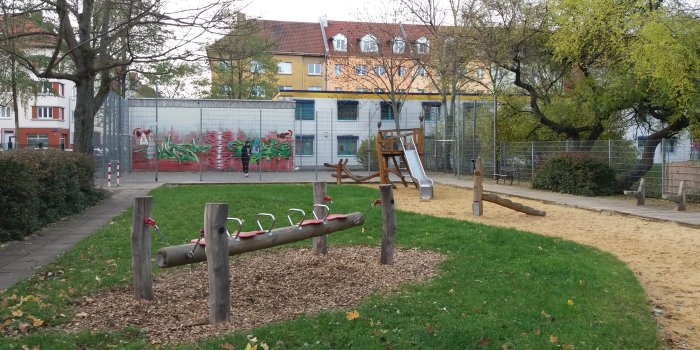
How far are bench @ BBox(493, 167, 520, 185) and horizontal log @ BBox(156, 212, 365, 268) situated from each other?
18889 millimetres

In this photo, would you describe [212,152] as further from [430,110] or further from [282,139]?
[430,110]

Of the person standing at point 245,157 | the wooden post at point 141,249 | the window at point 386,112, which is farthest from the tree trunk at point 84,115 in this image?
the window at point 386,112

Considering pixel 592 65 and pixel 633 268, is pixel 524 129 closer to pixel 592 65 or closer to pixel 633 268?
pixel 592 65

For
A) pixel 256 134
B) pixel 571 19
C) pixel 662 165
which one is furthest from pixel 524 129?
pixel 256 134

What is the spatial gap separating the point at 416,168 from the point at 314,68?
44947mm

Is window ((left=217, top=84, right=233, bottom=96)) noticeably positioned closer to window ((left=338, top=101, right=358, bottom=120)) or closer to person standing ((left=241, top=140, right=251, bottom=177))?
window ((left=338, top=101, right=358, bottom=120))

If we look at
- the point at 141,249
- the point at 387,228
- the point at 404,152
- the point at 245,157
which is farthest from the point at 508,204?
the point at 245,157

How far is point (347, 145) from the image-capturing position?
3891 cm

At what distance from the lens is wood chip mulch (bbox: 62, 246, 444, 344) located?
5.25m

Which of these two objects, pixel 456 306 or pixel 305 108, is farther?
pixel 305 108

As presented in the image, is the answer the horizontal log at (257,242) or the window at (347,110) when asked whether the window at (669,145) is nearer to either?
the horizontal log at (257,242)

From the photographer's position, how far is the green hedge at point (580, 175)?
66.9ft

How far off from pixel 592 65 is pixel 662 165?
521 centimetres

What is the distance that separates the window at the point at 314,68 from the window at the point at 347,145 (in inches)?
971
